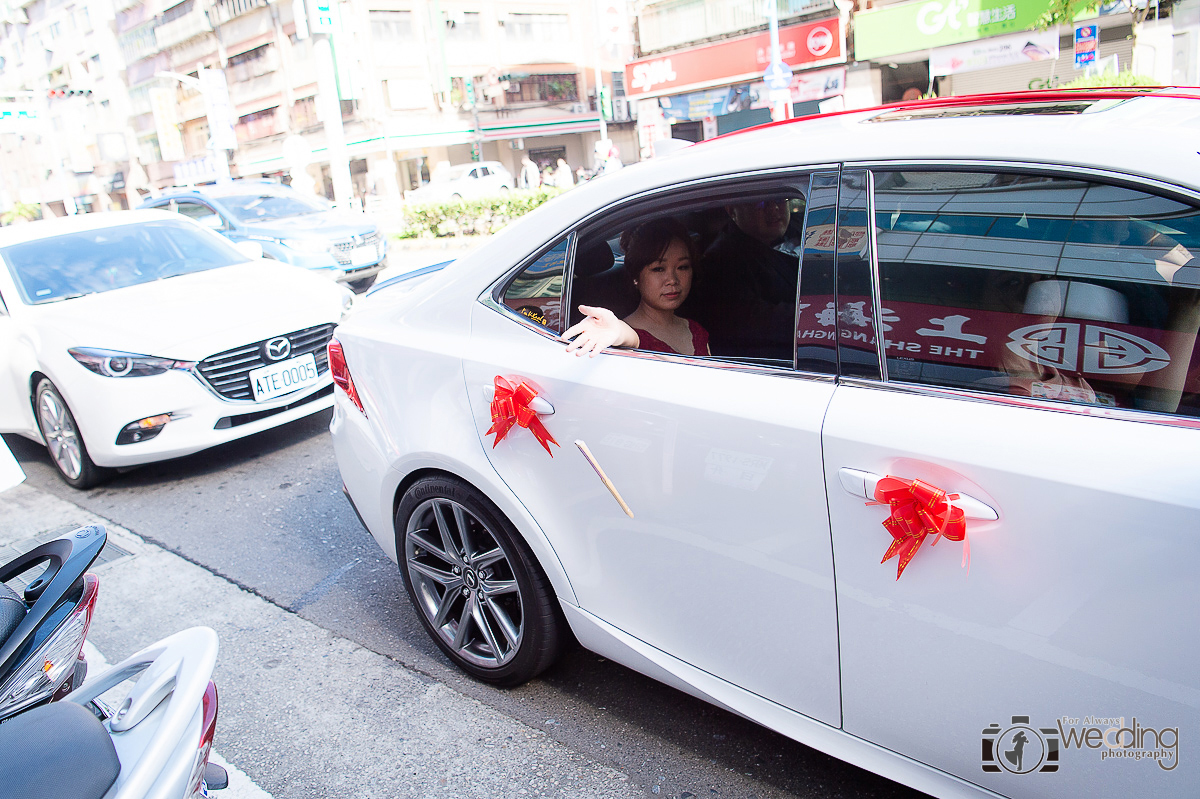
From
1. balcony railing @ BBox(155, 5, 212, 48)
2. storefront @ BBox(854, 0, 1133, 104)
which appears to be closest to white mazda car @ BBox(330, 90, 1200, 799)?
storefront @ BBox(854, 0, 1133, 104)

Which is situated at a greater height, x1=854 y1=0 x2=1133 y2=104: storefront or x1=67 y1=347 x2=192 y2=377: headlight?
x1=854 y1=0 x2=1133 y2=104: storefront

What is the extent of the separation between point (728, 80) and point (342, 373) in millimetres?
22498

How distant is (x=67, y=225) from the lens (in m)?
5.72

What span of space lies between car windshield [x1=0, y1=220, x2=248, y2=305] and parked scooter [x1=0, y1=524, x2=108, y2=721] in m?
3.84

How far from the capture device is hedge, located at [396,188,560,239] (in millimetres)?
14797

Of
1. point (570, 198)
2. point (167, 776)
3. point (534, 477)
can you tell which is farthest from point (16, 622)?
point (570, 198)

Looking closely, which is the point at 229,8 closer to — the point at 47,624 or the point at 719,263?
the point at 719,263

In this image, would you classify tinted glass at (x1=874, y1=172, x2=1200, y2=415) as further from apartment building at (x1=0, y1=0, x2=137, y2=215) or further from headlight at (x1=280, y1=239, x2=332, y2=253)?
apartment building at (x1=0, y1=0, x2=137, y2=215)

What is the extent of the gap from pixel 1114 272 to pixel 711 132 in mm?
23938

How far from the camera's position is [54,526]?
442cm

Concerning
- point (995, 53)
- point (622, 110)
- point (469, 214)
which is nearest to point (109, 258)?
point (469, 214)

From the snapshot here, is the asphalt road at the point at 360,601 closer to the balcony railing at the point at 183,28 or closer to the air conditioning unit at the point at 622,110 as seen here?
the air conditioning unit at the point at 622,110

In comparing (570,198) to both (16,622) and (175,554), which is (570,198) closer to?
(16,622)

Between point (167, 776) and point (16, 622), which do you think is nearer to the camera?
point (167, 776)
